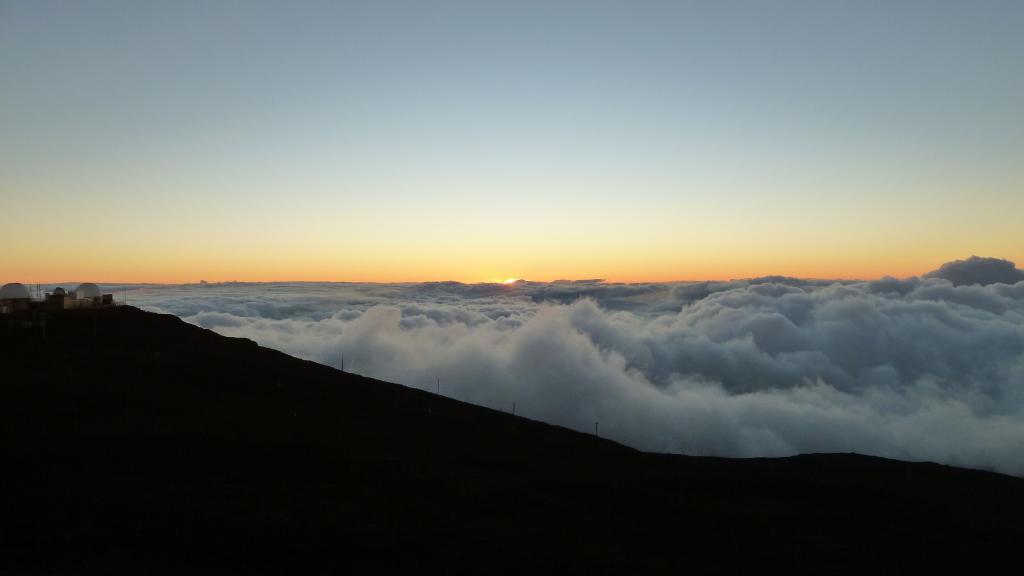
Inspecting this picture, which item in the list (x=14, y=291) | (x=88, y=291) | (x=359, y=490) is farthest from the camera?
(x=88, y=291)

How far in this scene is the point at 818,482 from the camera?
41.9 metres

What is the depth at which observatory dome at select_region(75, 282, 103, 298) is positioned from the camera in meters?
55.7

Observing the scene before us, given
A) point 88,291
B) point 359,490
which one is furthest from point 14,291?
point 359,490

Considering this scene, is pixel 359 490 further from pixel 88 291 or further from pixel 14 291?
pixel 88 291

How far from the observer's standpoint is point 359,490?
2734 cm

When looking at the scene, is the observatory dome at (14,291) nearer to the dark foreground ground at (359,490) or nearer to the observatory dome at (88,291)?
the observatory dome at (88,291)

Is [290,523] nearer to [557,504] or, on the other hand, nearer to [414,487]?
[414,487]

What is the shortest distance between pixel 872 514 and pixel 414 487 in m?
28.3

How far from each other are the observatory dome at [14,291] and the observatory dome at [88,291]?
385 cm

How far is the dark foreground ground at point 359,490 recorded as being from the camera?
21.8 metres

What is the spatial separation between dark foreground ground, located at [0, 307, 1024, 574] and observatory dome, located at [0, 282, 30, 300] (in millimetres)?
7232

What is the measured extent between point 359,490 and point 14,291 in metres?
45.2

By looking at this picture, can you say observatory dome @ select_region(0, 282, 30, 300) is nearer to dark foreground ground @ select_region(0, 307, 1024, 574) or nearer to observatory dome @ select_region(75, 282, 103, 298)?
observatory dome @ select_region(75, 282, 103, 298)

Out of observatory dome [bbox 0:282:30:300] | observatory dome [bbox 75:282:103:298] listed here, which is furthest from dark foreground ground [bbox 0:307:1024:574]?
observatory dome [bbox 75:282:103:298]
